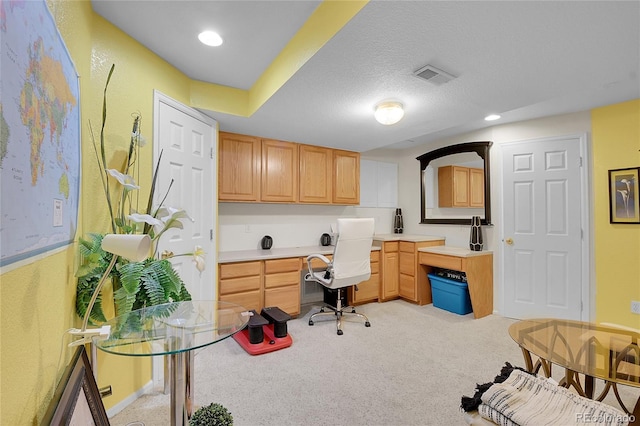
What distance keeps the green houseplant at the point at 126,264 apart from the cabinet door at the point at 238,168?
124cm

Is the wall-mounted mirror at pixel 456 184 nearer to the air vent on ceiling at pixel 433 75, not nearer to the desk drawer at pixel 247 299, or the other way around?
the air vent on ceiling at pixel 433 75

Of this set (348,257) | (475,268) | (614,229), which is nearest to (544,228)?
(614,229)

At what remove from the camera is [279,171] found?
11.4 feet

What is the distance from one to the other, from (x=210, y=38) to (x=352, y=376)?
107 inches

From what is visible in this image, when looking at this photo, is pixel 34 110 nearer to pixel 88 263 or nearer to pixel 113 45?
pixel 88 263

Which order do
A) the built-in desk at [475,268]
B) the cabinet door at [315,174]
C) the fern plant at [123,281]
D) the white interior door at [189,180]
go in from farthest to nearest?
the cabinet door at [315,174]
the built-in desk at [475,268]
the white interior door at [189,180]
the fern plant at [123,281]

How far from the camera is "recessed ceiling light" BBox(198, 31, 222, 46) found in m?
1.79

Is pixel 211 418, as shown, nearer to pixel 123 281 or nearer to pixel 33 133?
pixel 123 281

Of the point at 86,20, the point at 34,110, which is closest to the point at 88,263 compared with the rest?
the point at 34,110

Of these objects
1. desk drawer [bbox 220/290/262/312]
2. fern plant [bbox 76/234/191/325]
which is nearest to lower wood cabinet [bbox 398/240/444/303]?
desk drawer [bbox 220/290/262/312]

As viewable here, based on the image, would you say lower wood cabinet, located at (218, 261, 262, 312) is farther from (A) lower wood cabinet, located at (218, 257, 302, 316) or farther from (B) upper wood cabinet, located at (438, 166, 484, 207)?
(B) upper wood cabinet, located at (438, 166, 484, 207)

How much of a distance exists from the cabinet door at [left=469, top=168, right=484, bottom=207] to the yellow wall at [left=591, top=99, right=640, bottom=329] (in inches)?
42.5

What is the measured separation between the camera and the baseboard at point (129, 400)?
163 cm

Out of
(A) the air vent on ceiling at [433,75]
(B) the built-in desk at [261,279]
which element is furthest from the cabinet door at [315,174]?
(A) the air vent on ceiling at [433,75]
